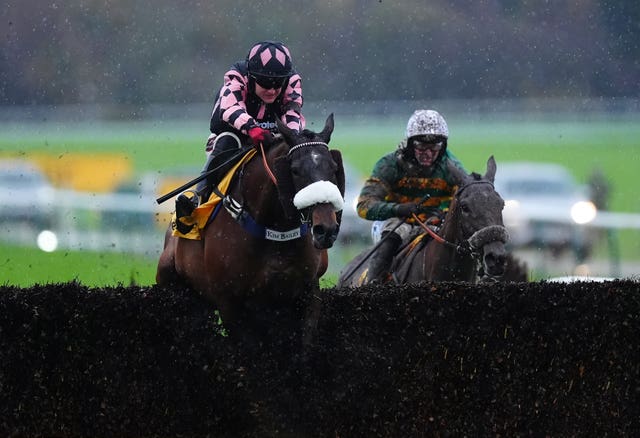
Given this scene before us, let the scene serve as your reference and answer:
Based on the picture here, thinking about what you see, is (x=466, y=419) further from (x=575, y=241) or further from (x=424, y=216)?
(x=575, y=241)

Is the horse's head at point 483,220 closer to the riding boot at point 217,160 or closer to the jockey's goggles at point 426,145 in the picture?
the jockey's goggles at point 426,145

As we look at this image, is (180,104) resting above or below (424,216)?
above

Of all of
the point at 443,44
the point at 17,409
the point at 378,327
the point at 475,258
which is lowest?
the point at 17,409

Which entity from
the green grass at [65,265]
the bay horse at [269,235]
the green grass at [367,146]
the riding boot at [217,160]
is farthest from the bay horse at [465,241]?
the green grass at [367,146]

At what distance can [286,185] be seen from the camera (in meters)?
6.03

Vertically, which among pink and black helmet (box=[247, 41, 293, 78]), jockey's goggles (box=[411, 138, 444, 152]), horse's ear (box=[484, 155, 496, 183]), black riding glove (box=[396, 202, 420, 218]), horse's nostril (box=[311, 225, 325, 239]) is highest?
jockey's goggles (box=[411, 138, 444, 152])

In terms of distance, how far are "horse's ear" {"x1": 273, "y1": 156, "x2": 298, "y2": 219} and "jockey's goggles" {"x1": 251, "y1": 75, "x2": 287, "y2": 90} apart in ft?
2.53

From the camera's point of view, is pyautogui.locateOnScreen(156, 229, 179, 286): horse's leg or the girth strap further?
pyautogui.locateOnScreen(156, 229, 179, 286): horse's leg

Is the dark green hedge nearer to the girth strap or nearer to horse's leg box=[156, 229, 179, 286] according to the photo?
the girth strap

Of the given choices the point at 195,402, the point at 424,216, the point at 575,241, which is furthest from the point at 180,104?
the point at 195,402

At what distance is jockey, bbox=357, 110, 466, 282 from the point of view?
329 inches

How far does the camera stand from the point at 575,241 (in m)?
19.9

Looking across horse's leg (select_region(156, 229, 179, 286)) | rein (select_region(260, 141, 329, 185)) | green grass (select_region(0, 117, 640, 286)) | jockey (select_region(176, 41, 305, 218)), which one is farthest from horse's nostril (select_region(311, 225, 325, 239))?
green grass (select_region(0, 117, 640, 286))

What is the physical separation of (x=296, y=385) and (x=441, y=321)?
830mm
